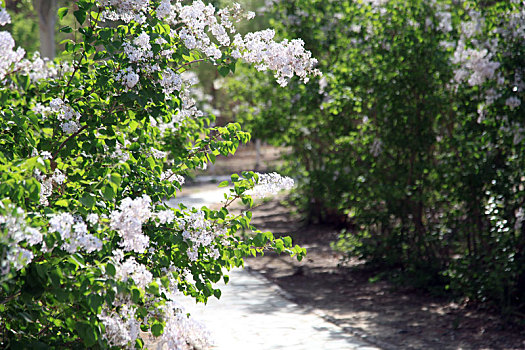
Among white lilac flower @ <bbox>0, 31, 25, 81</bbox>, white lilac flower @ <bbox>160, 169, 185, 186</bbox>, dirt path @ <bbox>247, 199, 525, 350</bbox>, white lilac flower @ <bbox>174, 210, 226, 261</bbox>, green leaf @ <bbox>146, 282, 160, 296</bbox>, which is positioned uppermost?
white lilac flower @ <bbox>0, 31, 25, 81</bbox>

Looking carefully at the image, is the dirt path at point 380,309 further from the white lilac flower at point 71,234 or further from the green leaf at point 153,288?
the white lilac flower at point 71,234

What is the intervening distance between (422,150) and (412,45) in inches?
54.1

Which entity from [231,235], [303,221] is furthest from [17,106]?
[303,221]

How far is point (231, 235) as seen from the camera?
3.82m

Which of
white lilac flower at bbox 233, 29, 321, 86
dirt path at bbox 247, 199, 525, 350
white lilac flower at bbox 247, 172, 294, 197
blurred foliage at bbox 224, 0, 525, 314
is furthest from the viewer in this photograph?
blurred foliage at bbox 224, 0, 525, 314

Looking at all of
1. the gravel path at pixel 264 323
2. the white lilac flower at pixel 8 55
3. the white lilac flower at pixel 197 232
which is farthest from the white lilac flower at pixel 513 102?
the white lilac flower at pixel 8 55

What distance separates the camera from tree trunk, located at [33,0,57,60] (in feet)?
41.0

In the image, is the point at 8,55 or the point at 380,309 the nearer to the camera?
the point at 8,55

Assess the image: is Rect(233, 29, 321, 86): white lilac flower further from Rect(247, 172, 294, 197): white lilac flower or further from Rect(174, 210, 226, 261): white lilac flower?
Rect(174, 210, 226, 261): white lilac flower

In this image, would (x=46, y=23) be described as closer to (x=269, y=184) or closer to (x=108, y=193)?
(x=269, y=184)

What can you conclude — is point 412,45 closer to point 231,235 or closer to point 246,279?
point 246,279

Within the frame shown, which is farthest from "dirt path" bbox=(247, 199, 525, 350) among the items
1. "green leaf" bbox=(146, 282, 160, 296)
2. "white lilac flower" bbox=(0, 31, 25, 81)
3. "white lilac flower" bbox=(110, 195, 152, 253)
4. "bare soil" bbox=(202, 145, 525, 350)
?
"white lilac flower" bbox=(0, 31, 25, 81)

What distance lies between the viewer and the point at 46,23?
12.6 meters

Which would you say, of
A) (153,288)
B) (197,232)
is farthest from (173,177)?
(153,288)
